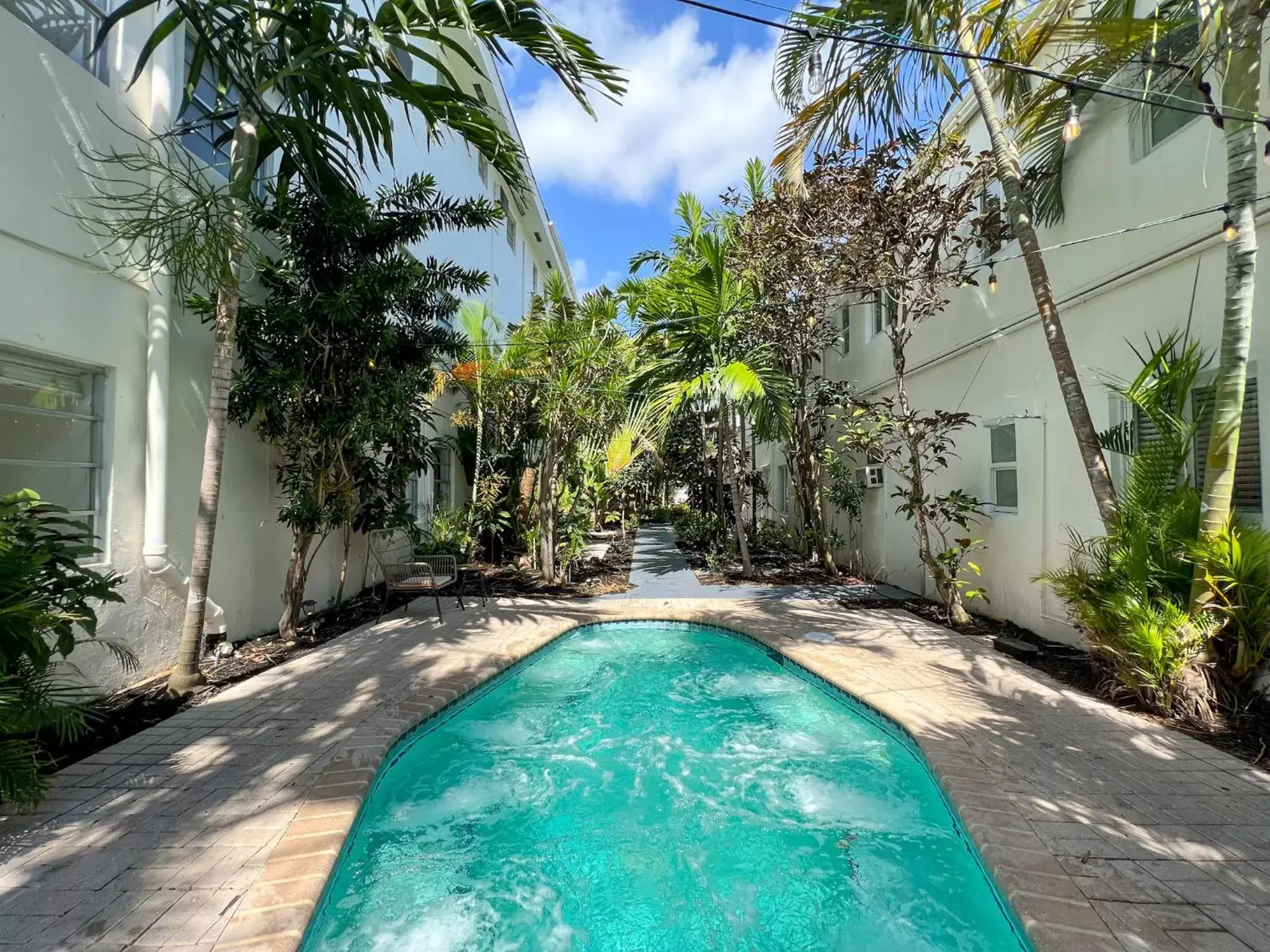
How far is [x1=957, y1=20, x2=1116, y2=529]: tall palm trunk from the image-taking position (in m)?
4.82

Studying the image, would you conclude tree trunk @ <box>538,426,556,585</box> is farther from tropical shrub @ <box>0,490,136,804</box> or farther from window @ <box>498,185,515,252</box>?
window @ <box>498,185,515,252</box>

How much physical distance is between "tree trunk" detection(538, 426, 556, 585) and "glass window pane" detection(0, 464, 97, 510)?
5482 mm

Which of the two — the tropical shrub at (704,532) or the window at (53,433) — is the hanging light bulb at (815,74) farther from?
the tropical shrub at (704,532)

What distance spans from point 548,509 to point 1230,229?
796cm

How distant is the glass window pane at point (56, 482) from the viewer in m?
4.14

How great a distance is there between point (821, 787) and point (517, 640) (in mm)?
3461

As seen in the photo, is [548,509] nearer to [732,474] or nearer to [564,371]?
[564,371]

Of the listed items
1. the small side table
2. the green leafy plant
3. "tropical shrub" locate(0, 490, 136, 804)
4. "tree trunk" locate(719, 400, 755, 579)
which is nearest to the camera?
"tropical shrub" locate(0, 490, 136, 804)

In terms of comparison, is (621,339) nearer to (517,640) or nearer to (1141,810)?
(517,640)

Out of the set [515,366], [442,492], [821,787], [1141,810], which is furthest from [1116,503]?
[442,492]

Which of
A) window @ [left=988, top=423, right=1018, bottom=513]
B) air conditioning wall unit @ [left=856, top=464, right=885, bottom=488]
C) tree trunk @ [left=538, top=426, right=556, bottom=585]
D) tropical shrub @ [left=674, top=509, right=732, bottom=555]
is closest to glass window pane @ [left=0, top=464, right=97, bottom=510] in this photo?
tree trunk @ [left=538, top=426, right=556, bottom=585]

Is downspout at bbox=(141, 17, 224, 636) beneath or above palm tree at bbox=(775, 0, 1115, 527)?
beneath

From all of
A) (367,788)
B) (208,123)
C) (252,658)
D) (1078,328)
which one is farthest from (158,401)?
(1078,328)

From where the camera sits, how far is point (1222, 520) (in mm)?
3902
